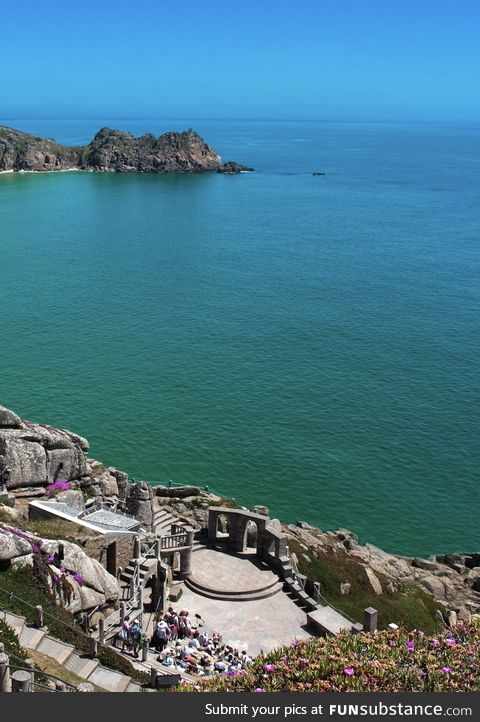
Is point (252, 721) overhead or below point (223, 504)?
overhead

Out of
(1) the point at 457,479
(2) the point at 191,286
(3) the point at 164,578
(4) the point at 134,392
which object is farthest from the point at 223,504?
(2) the point at 191,286

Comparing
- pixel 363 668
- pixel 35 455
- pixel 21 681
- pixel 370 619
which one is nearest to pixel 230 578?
pixel 370 619

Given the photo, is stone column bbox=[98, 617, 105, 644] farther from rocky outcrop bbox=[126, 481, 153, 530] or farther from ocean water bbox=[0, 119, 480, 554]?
ocean water bbox=[0, 119, 480, 554]

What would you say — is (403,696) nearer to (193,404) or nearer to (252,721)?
(252,721)

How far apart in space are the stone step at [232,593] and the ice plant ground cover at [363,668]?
10.4 meters

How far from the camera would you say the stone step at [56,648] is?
2488 centimetres

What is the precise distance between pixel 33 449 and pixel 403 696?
90.9ft

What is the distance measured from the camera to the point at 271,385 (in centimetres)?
7456

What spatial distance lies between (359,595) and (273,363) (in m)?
41.9

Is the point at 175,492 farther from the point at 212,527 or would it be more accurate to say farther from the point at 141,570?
the point at 141,570

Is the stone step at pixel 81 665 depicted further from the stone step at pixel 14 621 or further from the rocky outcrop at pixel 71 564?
the rocky outcrop at pixel 71 564

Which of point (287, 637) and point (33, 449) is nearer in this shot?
point (287, 637)

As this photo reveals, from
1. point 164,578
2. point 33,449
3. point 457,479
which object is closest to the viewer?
point 164,578

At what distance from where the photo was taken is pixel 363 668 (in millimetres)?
21812
